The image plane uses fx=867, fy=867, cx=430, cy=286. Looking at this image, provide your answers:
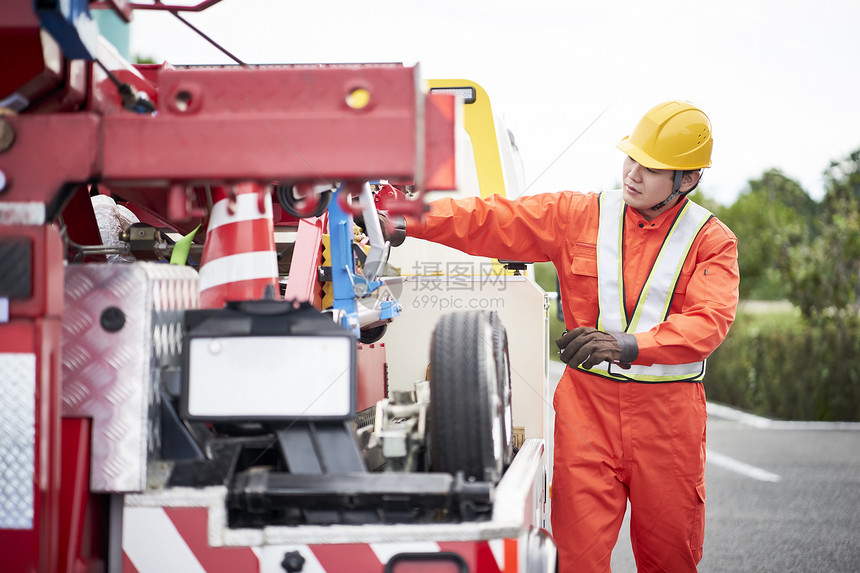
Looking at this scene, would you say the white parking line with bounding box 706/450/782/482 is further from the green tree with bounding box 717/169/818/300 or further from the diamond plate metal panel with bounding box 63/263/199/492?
the green tree with bounding box 717/169/818/300

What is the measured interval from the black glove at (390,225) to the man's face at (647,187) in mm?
1007

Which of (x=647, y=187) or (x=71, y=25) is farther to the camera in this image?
(x=647, y=187)

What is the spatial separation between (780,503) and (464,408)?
229 inches

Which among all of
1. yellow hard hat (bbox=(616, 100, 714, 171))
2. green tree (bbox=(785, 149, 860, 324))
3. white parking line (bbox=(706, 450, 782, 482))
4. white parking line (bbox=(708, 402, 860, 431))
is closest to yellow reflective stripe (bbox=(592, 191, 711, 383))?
yellow hard hat (bbox=(616, 100, 714, 171))

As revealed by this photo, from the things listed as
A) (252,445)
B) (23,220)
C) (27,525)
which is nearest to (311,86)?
(23,220)

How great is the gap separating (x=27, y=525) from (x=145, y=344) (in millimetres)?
536

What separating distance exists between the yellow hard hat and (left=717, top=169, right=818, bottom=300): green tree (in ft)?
46.5

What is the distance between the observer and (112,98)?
2.42 metres

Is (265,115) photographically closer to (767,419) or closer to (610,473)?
(610,473)

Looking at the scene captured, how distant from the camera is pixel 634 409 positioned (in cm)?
370

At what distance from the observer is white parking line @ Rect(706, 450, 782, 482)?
8484 mm

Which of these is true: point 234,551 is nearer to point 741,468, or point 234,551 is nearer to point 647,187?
point 647,187

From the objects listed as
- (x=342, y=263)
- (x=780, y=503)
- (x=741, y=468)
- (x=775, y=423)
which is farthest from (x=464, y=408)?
(x=775, y=423)

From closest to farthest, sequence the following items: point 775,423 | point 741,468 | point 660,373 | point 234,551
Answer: point 234,551
point 660,373
point 741,468
point 775,423
